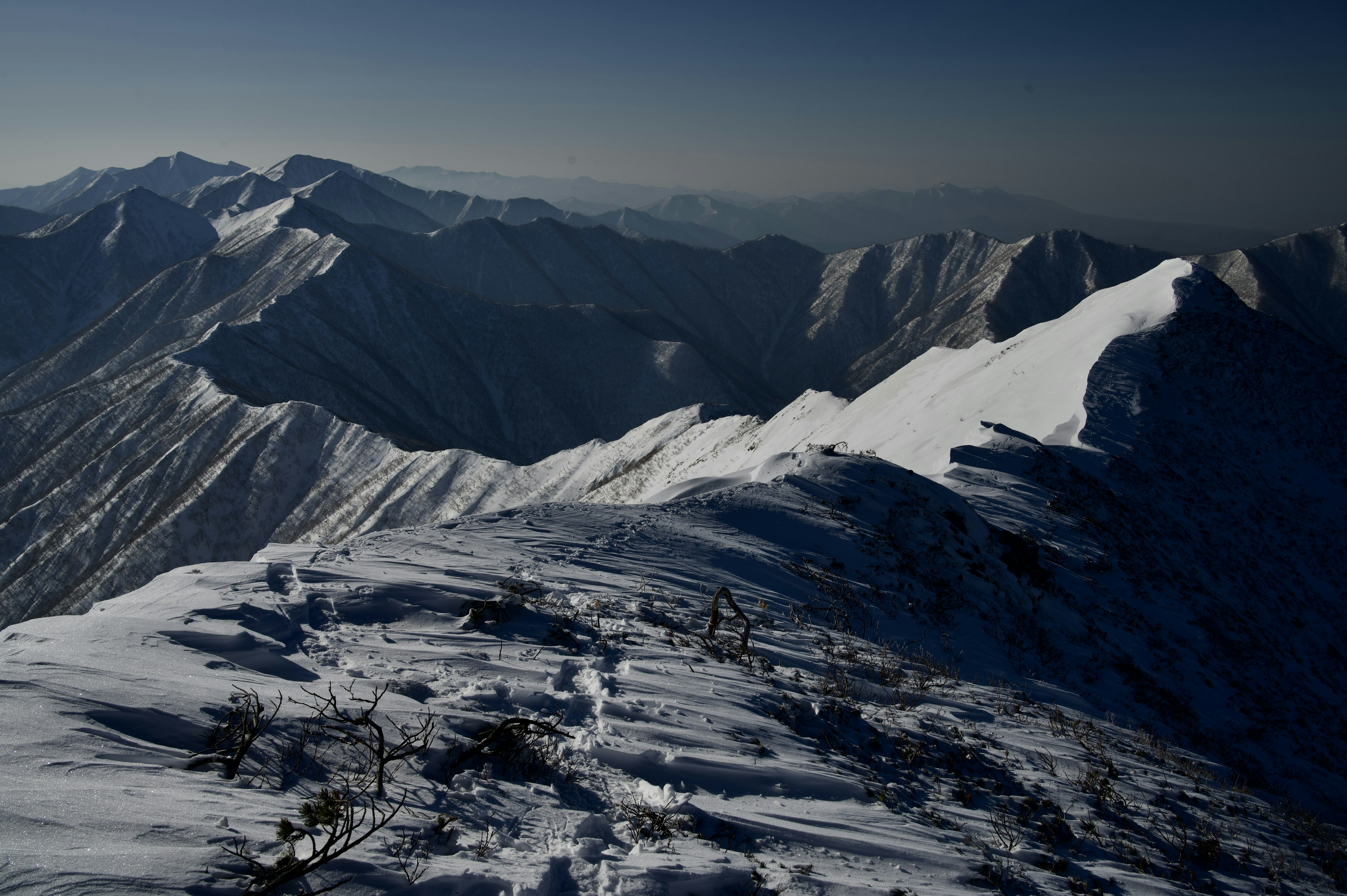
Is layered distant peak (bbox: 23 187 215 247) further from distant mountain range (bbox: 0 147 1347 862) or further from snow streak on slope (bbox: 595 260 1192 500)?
snow streak on slope (bbox: 595 260 1192 500)

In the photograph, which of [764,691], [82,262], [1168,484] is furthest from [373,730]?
[82,262]

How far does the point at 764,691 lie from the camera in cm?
572

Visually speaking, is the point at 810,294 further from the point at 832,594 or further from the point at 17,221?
the point at 17,221

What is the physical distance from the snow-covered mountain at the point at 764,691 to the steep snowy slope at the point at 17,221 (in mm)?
263599

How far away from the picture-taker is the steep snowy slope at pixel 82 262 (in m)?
126

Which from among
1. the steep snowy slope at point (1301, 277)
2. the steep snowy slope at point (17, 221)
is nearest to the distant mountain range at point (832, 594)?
the steep snowy slope at point (1301, 277)

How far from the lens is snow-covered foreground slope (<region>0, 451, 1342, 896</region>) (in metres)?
3.03

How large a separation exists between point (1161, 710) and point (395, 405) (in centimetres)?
9413

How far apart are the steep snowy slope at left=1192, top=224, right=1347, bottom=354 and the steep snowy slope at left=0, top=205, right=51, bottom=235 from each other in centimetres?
33694

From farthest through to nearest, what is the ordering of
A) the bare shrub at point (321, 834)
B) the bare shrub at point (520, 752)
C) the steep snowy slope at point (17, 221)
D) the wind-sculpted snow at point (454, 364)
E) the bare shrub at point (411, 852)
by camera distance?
1. the steep snowy slope at point (17, 221)
2. the wind-sculpted snow at point (454, 364)
3. the bare shrub at point (520, 752)
4. the bare shrub at point (411, 852)
5. the bare shrub at point (321, 834)

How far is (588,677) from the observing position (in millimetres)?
5473

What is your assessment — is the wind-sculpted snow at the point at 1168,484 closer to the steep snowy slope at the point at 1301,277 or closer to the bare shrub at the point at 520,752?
the bare shrub at the point at 520,752

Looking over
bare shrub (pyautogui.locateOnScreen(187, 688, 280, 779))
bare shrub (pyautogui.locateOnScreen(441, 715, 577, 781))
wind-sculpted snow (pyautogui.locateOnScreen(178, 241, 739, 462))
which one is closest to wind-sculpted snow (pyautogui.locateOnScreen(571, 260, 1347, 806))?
bare shrub (pyautogui.locateOnScreen(441, 715, 577, 781))

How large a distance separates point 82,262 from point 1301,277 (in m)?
320
